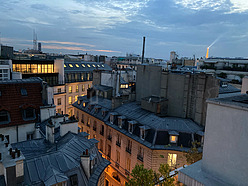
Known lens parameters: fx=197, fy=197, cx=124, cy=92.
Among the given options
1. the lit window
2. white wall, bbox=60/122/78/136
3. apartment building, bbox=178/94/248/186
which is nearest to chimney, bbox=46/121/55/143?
white wall, bbox=60/122/78/136

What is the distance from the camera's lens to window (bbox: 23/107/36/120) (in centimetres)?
2475

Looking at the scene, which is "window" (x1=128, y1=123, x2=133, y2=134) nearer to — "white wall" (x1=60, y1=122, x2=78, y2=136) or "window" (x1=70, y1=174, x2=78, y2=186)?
"white wall" (x1=60, y1=122, x2=78, y2=136)

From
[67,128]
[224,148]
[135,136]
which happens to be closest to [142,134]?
[135,136]

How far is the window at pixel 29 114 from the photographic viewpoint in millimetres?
24750

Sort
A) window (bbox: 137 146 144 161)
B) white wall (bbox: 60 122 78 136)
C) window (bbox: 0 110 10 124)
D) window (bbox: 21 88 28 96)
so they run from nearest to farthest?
white wall (bbox: 60 122 78 136) → window (bbox: 0 110 10 124) → window (bbox: 137 146 144 161) → window (bbox: 21 88 28 96)

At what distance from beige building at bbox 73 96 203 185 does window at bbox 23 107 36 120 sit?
11456 mm

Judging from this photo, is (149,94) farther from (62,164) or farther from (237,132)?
(237,132)

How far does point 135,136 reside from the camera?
2689cm

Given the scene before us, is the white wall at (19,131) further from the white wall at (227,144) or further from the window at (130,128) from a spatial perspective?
the white wall at (227,144)

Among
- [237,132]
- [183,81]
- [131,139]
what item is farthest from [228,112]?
[183,81]

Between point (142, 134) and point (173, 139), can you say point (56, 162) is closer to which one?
point (142, 134)

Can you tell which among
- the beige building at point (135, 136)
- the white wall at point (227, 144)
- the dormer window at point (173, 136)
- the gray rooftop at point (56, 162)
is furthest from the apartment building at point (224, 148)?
the dormer window at point (173, 136)

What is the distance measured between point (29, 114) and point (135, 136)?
14157 mm

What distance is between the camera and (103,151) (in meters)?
33.2
